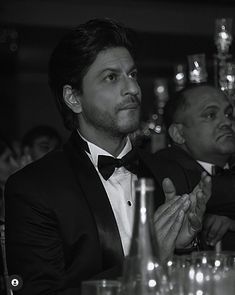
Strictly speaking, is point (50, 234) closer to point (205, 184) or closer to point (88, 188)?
point (88, 188)

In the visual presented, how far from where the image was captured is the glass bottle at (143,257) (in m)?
1.57

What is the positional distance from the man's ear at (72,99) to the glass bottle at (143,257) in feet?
4.27

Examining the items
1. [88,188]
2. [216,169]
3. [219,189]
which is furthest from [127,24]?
[88,188]

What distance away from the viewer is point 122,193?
2727 mm

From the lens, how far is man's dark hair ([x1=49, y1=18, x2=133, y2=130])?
9.00 ft

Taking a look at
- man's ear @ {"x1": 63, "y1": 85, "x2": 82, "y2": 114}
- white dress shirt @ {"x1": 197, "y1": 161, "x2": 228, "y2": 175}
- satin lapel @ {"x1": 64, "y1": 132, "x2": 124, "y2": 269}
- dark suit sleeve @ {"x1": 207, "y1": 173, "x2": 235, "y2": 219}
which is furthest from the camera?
white dress shirt @ {"x1": 197, "y1": 161, "x2": 228, "y2": 175}

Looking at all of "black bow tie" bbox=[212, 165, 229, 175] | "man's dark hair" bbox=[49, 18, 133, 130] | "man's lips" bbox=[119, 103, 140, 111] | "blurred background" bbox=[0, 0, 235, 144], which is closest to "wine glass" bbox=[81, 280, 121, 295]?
"man's lips" bbox=[119, 103, 140, 111]

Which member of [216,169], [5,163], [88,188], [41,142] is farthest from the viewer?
[41,142]

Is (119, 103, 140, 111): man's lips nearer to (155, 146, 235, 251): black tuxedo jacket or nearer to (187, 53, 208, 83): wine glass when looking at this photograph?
(155, 146, 235, 251): black tuxedo jacket

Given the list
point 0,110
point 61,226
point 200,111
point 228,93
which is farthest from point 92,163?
point 0,110

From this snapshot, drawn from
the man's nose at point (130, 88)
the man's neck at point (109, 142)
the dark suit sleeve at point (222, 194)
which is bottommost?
the dark suit sleeve at point (222, 194)

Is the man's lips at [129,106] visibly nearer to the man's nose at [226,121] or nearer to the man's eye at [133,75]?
the man's eye at [133,75]

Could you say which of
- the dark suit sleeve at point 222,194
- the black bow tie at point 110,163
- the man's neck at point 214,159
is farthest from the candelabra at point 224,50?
the black bow tie at point 110,163

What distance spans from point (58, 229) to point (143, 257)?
0.92m
